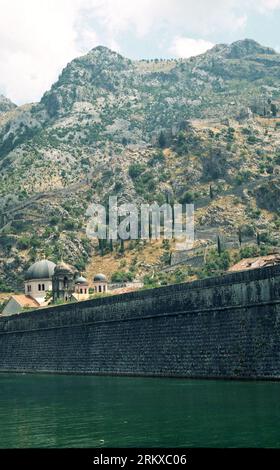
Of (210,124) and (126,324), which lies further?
(210,124)

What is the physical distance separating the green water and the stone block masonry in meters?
1.88

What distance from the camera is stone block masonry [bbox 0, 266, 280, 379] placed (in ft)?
154

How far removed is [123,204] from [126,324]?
92.2m

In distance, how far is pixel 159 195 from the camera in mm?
150750

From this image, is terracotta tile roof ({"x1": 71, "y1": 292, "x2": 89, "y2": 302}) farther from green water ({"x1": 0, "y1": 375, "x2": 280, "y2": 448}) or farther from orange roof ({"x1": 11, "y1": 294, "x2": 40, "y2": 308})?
green water ({"x1": 0, "y1": 375, "x2": 280, "y2": 448})

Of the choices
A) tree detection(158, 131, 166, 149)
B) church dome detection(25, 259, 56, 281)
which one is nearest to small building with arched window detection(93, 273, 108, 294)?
church dome detection(25, 259, 56, 281)

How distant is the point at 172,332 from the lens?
5488 cm

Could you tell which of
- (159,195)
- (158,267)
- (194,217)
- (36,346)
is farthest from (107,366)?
(159,195)

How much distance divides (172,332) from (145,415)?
62.5ft

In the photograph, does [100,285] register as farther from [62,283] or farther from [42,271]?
[62,283]

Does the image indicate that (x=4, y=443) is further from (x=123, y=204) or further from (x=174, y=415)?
(x=123, y=204)

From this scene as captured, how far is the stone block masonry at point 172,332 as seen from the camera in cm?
4688

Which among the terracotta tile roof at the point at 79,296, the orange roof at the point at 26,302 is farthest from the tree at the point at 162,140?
the terracotta tile roof at the point at 79,296

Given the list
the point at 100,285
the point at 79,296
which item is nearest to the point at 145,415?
the point at 79,296
